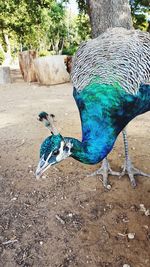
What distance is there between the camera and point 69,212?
87.4 inches

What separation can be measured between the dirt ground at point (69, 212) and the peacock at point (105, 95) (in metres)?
0.22

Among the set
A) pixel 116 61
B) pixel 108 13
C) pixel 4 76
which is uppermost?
pixel 108 13

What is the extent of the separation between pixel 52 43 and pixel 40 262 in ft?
69.1

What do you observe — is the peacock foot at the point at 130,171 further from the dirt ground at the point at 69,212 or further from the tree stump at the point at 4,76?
the tree stump at the point at 4,76

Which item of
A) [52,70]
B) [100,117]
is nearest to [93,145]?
[100,117]

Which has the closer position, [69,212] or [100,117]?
[100,117]

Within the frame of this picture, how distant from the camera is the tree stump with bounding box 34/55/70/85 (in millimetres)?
6906

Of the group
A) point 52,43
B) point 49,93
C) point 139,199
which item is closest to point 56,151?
point 139,199

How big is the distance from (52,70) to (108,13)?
130 inches

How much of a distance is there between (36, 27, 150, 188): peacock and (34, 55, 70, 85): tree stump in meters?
4.38

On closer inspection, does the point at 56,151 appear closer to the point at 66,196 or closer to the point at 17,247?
the point at 17,247

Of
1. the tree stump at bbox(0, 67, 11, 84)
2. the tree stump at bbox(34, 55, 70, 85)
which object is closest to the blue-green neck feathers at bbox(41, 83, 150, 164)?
the tree stump at bbox(34, 55, 70, 85)

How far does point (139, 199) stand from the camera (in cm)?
230

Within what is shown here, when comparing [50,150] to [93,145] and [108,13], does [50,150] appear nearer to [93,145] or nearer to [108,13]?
[93,145]
